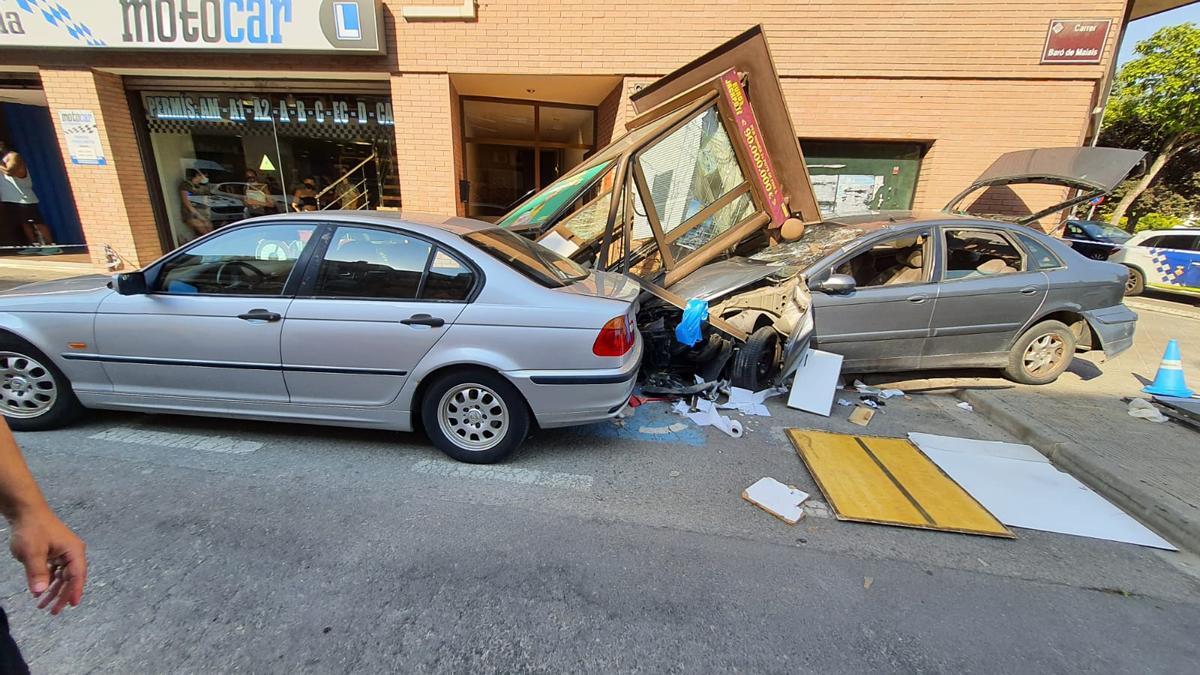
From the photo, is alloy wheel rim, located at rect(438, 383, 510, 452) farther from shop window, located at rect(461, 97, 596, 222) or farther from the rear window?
shop window, located at rect(461, 97, 596, 222)

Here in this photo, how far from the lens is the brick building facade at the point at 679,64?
729cm

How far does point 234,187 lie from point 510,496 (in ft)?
33.2

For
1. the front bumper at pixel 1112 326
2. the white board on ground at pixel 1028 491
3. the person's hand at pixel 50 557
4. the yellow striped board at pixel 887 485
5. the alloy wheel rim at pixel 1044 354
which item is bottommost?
the white board on ground at pixel 1028 491

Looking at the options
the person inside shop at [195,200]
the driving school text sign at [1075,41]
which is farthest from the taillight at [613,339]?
the person inside shop at [195,200]

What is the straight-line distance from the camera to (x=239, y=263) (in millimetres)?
3262

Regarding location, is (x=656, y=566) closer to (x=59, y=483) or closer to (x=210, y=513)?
(x=210, y=513)

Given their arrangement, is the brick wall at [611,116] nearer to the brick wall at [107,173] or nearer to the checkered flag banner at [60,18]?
the checkered flag banner at [60,18]

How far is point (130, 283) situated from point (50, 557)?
9.16 ft

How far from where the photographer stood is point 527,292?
305cm

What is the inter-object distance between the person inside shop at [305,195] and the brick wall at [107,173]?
2.31m

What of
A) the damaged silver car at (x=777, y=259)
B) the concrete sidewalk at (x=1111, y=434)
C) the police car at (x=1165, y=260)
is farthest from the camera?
the police car at (x=1165, y=260)

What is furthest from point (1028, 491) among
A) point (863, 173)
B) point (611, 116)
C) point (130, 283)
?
point (611, 116)

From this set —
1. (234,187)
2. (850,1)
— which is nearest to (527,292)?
(850,1)

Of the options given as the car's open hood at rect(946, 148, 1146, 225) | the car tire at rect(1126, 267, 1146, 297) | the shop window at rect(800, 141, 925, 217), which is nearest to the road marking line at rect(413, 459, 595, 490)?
the car's open hood at rect(946, 148, 1146, 225)
